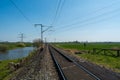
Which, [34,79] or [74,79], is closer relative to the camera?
[74,79]

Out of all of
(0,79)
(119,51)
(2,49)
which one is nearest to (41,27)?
(2,49)

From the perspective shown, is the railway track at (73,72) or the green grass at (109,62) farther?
the green grass at (109,62)

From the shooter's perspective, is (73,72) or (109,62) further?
(109,62)

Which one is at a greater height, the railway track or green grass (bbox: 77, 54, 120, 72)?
green grass (bbox: 77, 54, 120, 72)

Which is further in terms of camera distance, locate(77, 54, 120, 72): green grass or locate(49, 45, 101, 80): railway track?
locate(77, 54, 120, 72): green grass

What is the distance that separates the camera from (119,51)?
105ft

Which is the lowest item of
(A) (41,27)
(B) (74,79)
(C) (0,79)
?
(C) (0,79)

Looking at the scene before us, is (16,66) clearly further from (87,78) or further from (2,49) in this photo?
(2,49)

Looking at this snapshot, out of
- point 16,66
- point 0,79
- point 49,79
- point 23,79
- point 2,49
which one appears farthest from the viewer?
point 2,49

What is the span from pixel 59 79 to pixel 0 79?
28.1ft

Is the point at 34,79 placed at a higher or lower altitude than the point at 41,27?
lower

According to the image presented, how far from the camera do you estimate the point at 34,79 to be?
13.3 metres

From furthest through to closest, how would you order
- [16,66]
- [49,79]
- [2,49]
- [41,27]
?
[2,49] < [41,27] < [16,66] < [49,79]

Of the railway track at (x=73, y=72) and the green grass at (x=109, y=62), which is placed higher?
the green grass at (x=109, y=62)
